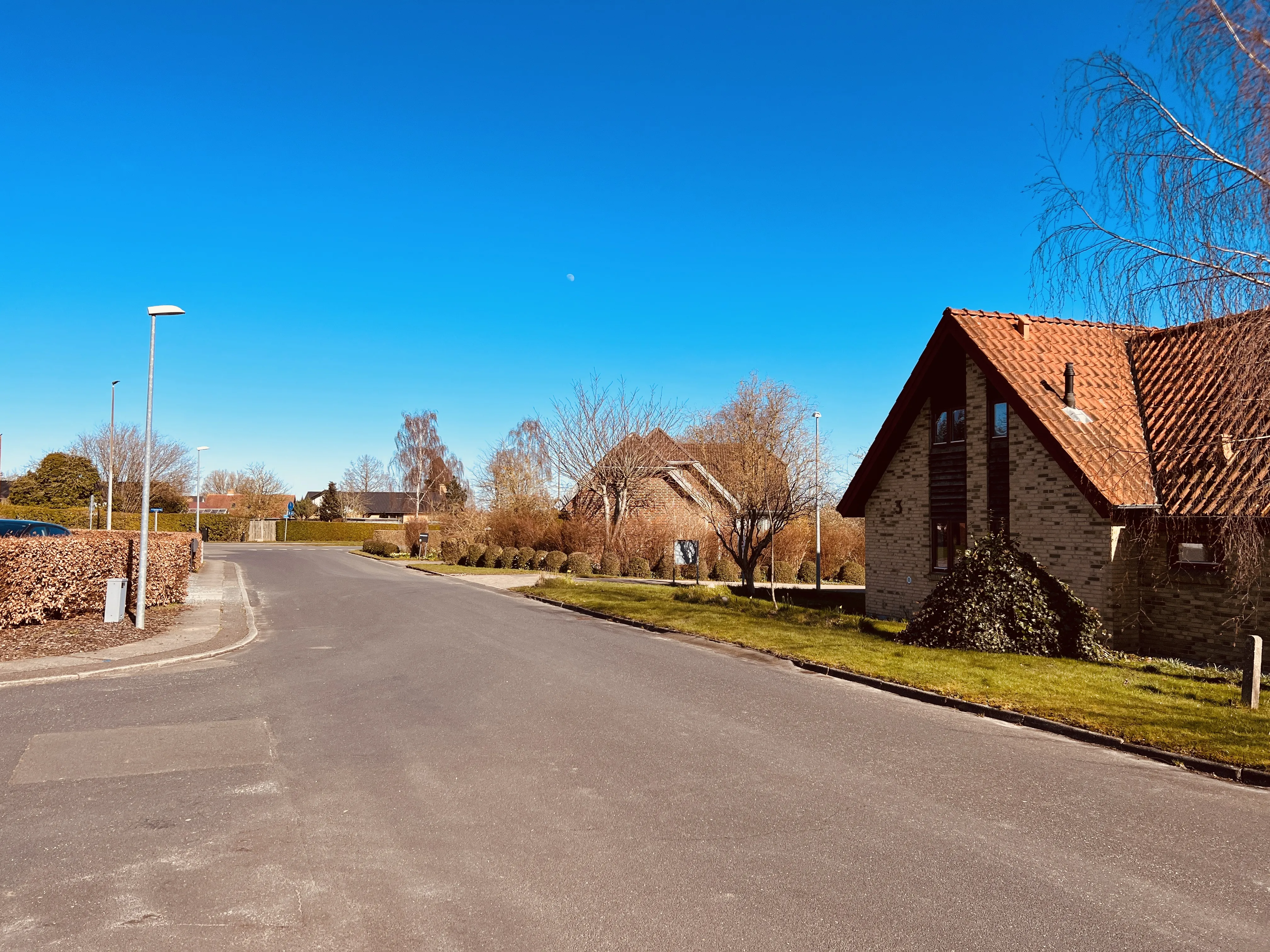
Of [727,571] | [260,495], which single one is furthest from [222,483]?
[727,571]

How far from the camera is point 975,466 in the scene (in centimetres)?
1853

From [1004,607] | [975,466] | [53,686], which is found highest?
[975,466]

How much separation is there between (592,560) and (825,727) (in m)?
31.0

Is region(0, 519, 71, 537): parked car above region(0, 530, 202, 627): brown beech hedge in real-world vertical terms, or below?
above

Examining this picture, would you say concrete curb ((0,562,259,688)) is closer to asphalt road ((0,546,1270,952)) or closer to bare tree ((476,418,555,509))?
asphalt road ((0,546,1270,952))

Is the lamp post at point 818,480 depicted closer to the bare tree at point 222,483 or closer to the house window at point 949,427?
the house window at point 949,427

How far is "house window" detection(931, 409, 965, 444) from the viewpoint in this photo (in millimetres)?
19297

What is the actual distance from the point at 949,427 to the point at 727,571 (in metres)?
17.6

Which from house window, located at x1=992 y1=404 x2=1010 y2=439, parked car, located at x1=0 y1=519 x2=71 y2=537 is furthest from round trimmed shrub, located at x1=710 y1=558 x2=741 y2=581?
parked car, located at x1=0 y1=519 x2=71 y2=537

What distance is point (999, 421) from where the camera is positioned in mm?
18078

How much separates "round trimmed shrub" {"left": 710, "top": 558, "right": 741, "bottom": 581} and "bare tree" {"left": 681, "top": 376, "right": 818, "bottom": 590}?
929 centimetres

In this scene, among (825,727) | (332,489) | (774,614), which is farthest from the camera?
(332,489)

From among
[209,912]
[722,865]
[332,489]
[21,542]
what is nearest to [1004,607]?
[722,865]

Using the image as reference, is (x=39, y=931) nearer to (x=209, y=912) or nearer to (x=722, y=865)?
(x=209, y=912)
